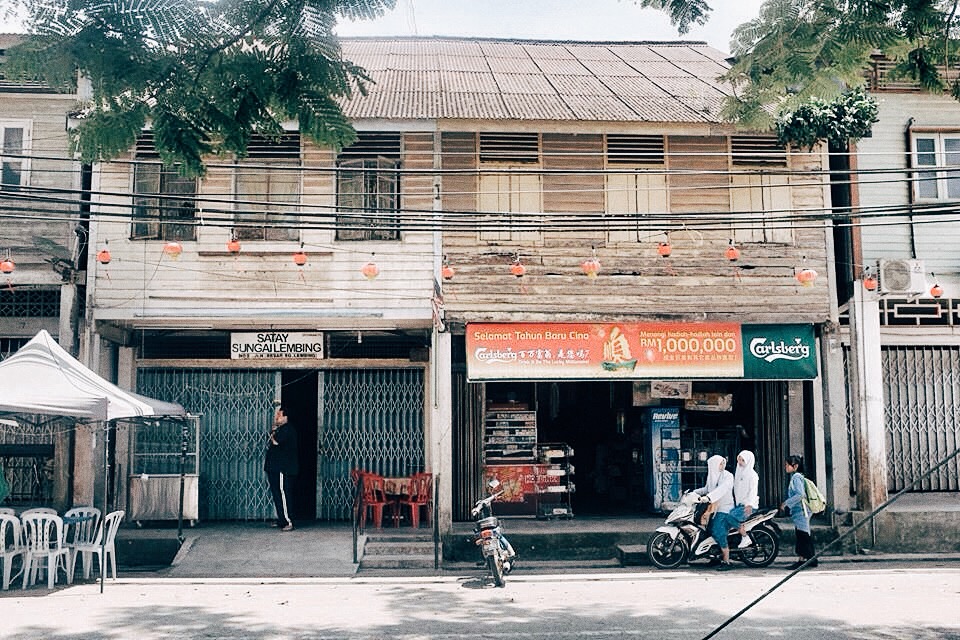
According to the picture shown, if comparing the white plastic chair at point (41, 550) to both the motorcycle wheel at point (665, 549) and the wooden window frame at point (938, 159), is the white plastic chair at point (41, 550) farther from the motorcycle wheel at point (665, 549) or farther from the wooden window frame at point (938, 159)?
the wooden window frame at point (938, 159)

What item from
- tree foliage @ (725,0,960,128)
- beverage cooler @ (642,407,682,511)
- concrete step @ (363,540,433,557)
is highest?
tree foliage @ (725,0,960,128)

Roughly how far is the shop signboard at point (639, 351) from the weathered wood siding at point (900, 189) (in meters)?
2.16

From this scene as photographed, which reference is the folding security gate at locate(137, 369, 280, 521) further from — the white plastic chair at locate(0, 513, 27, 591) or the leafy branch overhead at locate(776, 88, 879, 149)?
the leafy branch overhead at locate(776, 88, 879, 149)

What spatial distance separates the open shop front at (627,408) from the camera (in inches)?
575

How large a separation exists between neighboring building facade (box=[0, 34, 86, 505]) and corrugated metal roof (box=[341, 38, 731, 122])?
4787 mm

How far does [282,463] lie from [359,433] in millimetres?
1688

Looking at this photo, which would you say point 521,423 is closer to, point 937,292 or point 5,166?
point 937,292

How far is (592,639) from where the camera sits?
8953mm

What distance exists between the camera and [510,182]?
1505 centimetres

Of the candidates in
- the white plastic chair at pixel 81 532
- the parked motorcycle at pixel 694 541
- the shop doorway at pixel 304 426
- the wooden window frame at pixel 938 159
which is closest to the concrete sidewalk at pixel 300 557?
the parked motorcycle at pixel 694 541

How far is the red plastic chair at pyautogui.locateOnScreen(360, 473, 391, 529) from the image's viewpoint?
1517 cm

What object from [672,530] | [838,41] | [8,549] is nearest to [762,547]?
[672,530]

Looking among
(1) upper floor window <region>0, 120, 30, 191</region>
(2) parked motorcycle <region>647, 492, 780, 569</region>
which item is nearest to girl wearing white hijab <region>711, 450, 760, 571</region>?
(2) parked motorcycle <region>647, 492, 780, 569</region>

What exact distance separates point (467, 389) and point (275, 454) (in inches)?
131
